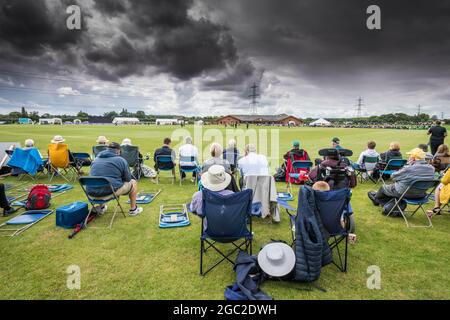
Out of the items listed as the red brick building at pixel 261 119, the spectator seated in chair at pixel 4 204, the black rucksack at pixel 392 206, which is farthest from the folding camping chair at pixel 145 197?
the red brick building at pixel 261 119

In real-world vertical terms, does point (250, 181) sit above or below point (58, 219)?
above

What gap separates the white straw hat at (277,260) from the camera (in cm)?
340

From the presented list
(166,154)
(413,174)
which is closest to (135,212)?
(166,154)

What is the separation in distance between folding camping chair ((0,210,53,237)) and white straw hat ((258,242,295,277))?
485 centimetres

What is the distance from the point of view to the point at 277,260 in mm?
3455

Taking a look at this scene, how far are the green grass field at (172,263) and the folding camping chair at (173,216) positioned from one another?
16 cm

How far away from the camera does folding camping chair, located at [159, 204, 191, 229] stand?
5.34 meters

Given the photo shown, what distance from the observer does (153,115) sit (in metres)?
153

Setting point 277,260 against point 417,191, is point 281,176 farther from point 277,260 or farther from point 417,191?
point 277,260

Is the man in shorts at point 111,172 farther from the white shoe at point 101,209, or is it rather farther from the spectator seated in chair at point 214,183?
the spectator seated in chair at point 214,183

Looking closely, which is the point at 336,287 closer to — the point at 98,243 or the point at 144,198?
the point at 98,243

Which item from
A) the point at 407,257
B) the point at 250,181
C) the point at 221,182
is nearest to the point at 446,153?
the point at 407,257

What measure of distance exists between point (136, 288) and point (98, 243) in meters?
1.69

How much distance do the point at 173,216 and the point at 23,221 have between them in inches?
128
